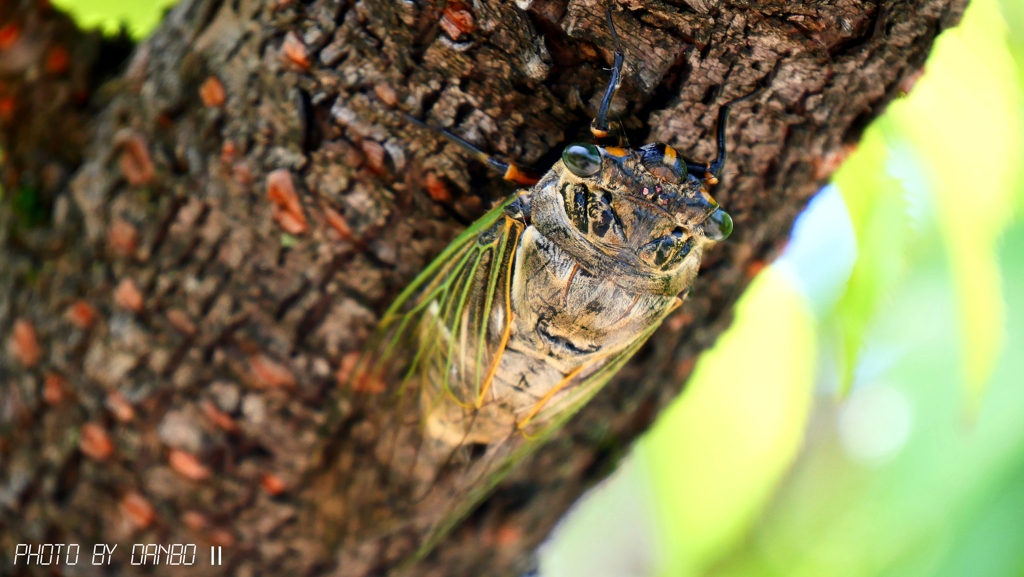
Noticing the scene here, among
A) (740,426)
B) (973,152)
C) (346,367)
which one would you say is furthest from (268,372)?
(973,152)

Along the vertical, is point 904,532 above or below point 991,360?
below

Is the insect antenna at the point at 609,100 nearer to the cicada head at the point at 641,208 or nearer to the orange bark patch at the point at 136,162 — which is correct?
the cicada head at the point at 641,208

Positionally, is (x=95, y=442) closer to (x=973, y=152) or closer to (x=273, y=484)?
(x=273, y=484)

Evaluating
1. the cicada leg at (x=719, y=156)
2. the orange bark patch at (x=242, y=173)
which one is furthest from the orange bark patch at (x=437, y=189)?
the cicada leg at (x=719, y=156)

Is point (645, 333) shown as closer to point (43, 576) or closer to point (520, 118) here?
point (520, 118)

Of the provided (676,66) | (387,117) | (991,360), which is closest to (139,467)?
(387,117)

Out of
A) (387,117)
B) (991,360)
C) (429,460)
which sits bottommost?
(429,460)

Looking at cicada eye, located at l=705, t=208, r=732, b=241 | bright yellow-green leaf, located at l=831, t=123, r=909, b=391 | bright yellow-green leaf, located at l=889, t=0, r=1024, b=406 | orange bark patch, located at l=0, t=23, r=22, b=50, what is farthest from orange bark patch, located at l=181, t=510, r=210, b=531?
bright yellow-green leaf, located at l=889, t=0, r=1024, b=406
